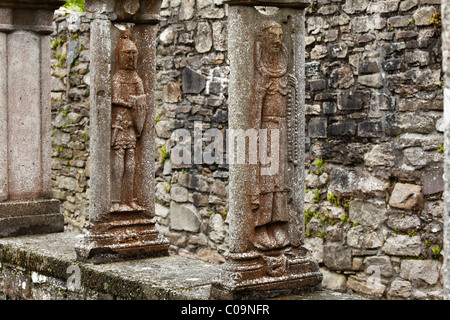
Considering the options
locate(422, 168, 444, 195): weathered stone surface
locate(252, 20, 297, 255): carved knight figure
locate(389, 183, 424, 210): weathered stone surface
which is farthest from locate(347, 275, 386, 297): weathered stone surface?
locate(252, 20, 297, 255): carved knight figure

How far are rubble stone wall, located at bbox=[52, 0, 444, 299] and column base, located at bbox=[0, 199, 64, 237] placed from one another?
2.01 meters

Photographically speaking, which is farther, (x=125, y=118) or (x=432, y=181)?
(x=432, y=181)

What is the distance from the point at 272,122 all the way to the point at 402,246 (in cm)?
264

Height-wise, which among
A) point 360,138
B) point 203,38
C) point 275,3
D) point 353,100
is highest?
point 203,38

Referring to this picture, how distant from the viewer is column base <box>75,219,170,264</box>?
195 inches

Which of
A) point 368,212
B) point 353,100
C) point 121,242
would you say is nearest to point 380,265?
point 368,212

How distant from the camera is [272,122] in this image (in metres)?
4.05

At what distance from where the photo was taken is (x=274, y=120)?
405 centimetres

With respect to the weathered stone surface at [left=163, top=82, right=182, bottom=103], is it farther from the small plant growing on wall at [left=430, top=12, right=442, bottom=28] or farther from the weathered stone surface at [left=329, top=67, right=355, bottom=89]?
the small plant growing on wall at [left=430, top=12, right=442, bottom=28]

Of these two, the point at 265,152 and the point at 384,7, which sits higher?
the point at 384,7

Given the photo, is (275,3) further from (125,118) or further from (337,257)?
(337,257)
